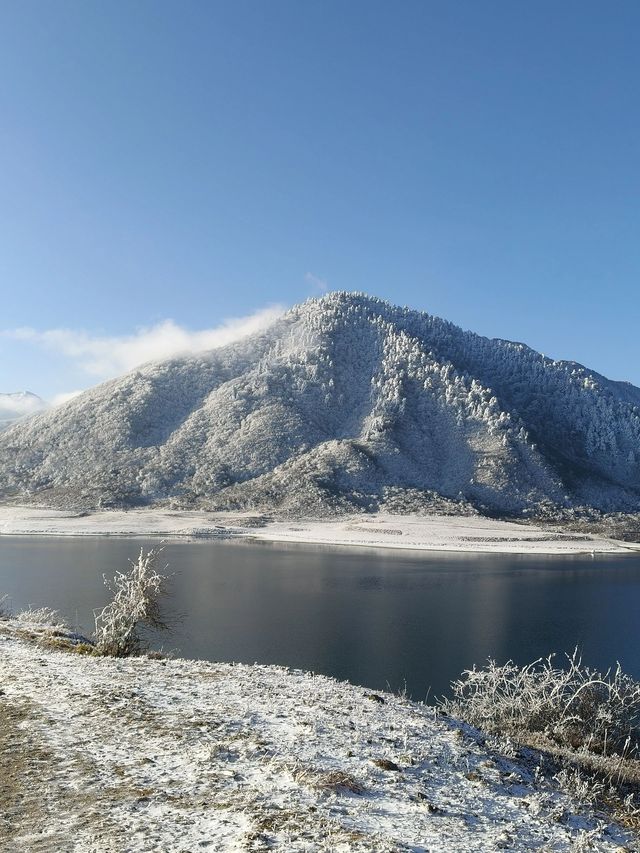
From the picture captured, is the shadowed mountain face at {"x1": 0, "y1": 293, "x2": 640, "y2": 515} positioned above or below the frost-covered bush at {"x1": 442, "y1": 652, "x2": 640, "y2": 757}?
above

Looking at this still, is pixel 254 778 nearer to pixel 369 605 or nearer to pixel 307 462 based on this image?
pixel 369 605

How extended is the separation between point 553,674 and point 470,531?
356 ft

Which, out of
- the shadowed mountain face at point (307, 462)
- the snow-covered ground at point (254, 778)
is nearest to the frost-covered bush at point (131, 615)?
the snow-covered ground at point (254, 778)

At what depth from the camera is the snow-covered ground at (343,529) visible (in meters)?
120

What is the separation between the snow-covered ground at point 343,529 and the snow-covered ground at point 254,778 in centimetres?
10319

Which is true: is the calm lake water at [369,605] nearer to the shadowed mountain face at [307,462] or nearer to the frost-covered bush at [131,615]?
the frost-covered bush at [131,615]

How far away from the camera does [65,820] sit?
30.3ft

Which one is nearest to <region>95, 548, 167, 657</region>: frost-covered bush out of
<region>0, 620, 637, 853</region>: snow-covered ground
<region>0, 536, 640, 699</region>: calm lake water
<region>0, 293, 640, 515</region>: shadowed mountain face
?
<region>0, 620, 637, 853</region>: snow-covered ground

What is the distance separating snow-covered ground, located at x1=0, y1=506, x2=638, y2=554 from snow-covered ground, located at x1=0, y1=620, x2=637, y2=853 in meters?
103

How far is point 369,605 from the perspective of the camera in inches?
2279

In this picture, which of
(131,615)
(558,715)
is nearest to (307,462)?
(131,615)

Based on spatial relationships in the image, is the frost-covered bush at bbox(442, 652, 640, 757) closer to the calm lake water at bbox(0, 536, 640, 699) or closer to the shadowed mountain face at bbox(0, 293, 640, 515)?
the calm lake water at bbox(0, 536, 640, 699)

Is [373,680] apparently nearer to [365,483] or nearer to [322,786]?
[322,786]

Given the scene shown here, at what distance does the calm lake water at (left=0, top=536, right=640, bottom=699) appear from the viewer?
39.3 meters
